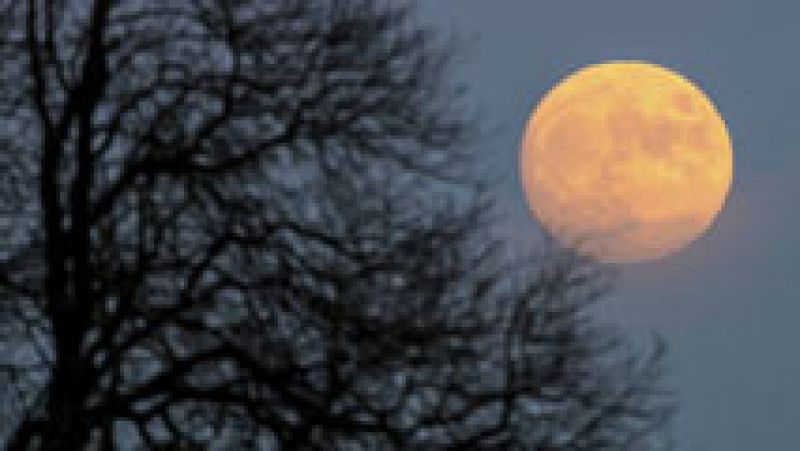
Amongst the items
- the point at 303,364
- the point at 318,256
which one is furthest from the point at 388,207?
the point at 303,364

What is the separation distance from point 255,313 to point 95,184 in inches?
83.3

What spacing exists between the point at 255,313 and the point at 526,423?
2911 mm

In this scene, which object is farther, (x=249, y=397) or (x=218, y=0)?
(x=218, y=0)

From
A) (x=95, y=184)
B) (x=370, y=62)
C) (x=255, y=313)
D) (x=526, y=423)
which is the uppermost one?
(x=370, y=62)

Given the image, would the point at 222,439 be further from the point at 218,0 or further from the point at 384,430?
the point at 218,0

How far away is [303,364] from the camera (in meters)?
17.4

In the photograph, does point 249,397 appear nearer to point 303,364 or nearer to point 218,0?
point 303,364

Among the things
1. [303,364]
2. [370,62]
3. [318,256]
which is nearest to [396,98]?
[370,62]

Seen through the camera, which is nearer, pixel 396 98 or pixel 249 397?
pixel 249 397

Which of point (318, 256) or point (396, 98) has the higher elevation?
point (396, 98)

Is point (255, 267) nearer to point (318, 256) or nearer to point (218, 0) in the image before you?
point (318, 256)

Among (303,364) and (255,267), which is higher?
(255,267)

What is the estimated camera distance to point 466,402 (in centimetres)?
1738

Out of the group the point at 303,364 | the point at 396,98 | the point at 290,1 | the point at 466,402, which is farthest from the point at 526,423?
the point at 290,1
